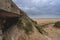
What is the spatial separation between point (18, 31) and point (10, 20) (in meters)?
1.10

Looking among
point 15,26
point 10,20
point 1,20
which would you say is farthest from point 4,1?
point 15,26

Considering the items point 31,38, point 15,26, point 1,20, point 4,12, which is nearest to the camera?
point 4,12

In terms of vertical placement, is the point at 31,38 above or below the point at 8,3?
below

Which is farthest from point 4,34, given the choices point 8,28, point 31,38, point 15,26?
point 31,38

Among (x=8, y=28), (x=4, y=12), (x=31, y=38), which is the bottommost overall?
(x=31, y=38)

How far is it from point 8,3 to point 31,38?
331cm

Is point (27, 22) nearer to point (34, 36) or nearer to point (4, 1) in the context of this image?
point (34, 36)

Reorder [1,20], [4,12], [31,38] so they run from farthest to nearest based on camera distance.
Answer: [31,38]
[1,20]
[4,12]

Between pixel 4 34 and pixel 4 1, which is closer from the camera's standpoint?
pixel 4 1

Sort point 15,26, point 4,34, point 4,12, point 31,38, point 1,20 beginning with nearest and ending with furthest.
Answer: point 4,12 < point 1,20 < point 4,34 < point 15,26 < point 31,38

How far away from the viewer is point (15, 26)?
29.0 ft

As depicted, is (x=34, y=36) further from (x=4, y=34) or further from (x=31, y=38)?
(x=4, y=34)

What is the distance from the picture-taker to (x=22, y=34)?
928 centimetres

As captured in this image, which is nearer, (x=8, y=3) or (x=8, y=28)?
(x=8, y=3)
